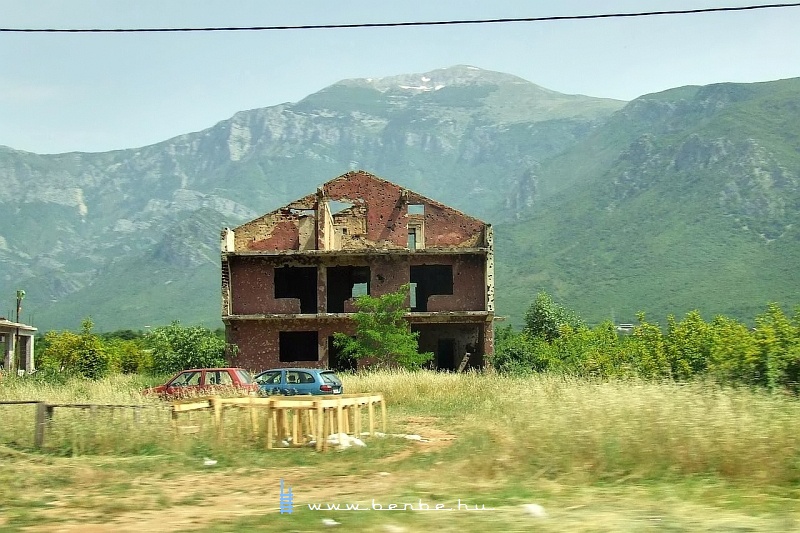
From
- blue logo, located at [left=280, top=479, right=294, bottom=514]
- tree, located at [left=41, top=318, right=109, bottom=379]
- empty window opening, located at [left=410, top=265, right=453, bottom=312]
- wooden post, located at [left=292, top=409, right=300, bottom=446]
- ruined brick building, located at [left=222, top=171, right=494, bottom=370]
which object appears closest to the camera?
blue logo, located at [left=280, top=479, right=294, bottom=514]

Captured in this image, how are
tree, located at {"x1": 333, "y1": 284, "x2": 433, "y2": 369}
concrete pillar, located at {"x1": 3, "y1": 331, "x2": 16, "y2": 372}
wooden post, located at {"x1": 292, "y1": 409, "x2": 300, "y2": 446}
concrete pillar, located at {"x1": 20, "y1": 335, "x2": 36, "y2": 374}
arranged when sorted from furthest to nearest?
1. concrete pillar, located at {"x1": 20, "y1": 335, "x2": 36, "y2": 374}
2. concrete pillar, located at {"x1": 3, "y1": 331, "x2": 16, "y2": 372}
3. tree, located at {"x1": 333, "y1": 284, "x2": 433, "y2": 369}
4. wooden post, located at {"x1": 292, "y1": 409, "x2": 300, "y2": 446}

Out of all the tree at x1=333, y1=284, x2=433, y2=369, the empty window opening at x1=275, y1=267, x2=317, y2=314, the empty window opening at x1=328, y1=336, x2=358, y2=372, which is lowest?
the empty window opening at x1=328, y1=336, x2=358, y2=372

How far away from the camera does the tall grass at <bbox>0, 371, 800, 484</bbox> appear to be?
10203mm

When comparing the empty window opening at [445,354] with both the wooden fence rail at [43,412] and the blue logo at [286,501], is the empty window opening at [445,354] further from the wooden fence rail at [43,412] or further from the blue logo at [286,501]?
the blue logo at [286,501]

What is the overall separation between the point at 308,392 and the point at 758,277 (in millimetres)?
88149

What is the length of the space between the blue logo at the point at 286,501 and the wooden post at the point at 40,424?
5.57 meters

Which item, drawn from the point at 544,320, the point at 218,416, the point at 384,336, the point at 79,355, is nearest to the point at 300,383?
the point at 218,416

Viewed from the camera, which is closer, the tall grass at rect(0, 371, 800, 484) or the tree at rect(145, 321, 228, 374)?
the tall grass at rect(0, 371, 800, 484)

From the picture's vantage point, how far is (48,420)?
1402 centimetres

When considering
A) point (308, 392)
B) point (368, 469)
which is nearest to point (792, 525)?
point (368, 469)

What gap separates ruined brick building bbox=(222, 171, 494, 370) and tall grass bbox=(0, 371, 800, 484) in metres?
24.5

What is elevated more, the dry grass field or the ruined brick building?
the ruined brick building

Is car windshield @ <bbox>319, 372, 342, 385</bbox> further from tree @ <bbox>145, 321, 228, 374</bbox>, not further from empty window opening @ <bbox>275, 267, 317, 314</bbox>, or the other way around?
empty window opening @ <bbox>275, 267, 317, 314</bbox>

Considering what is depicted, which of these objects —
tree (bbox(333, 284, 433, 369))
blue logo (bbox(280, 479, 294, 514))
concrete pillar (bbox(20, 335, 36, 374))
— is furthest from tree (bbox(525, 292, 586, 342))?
blue logo (bbox(280, 479, 294, 514))
